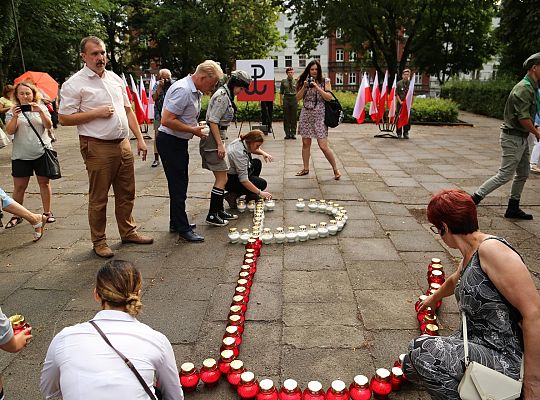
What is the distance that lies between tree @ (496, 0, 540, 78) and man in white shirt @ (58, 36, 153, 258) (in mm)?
19613

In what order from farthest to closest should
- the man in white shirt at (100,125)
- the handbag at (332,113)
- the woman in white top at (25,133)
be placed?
the handbag at (332,113)
the woman in white top at (25,133)
the man in white shirt at (100,125)

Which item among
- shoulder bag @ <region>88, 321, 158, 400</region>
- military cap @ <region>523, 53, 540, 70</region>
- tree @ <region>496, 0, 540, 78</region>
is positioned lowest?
shoulder bag @ <region>88, 321, 158, 400</region>

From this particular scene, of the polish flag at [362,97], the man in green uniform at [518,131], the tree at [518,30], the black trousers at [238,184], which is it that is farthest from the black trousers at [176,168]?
the tree at [518,30]

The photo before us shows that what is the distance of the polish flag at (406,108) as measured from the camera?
476 inches

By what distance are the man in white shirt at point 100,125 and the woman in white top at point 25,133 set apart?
1.34m

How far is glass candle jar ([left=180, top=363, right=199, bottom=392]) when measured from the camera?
237 cm

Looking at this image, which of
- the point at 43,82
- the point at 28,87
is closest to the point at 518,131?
the point at 28,87

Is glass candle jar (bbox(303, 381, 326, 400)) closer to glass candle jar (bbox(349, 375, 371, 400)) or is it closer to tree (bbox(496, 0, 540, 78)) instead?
glass candle jar (bbox(349, 375, 371, 400))

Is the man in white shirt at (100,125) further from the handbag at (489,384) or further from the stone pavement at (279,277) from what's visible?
the handbag at (489,384)

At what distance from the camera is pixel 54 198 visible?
6.67 meters

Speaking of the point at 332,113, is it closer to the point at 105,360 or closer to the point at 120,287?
the point at 120,287

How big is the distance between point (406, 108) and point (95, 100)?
9.84 meters

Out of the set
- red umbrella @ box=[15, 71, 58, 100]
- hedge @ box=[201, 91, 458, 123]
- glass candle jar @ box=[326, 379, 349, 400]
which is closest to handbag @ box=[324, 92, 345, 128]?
glass candle jar @ box=[326, 379, 349, 400]

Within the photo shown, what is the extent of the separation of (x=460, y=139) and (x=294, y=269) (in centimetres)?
1090
